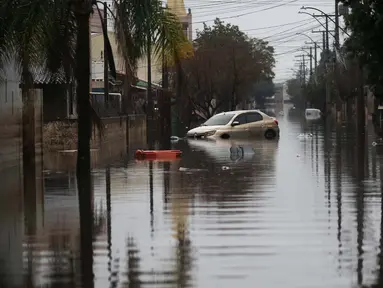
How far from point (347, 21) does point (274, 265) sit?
45.9 feet

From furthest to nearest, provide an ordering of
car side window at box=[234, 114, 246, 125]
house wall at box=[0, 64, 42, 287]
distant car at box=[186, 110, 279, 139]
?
car side window at box=[234, 114, 246, 125], distant car at box=[186, 110, 279, 139], house wall at box=[0, 64, 42, 287]

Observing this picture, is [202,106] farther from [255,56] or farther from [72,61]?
[72,61]

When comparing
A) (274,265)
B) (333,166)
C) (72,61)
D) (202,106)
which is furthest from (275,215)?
(202,106)

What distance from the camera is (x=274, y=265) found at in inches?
355

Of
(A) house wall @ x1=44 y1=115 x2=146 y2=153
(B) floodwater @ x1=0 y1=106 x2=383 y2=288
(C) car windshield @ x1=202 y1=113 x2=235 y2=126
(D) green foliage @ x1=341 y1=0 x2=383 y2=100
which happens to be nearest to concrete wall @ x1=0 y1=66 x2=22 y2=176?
(B) floodwater @ x1=0 y1=106 x2=383 y2=288

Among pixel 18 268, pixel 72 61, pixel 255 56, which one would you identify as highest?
pixel 255 56

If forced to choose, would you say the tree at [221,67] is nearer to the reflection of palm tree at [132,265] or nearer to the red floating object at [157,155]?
the red floating object at [157,155]

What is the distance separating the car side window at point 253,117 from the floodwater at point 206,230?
2176 centimetres

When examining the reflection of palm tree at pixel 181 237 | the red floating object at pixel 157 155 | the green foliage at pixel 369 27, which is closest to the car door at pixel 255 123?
the red floating object at pixel 157 155

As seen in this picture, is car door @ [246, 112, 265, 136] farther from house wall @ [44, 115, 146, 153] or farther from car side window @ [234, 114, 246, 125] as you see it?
house wall @ [44, 115, 146, 153]

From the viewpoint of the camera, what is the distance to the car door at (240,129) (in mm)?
41812

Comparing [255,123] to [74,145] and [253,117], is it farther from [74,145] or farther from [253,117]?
[74,145]

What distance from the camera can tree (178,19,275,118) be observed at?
64.9 metres

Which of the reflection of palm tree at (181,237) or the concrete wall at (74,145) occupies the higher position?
the concrete wall at (74,145)
